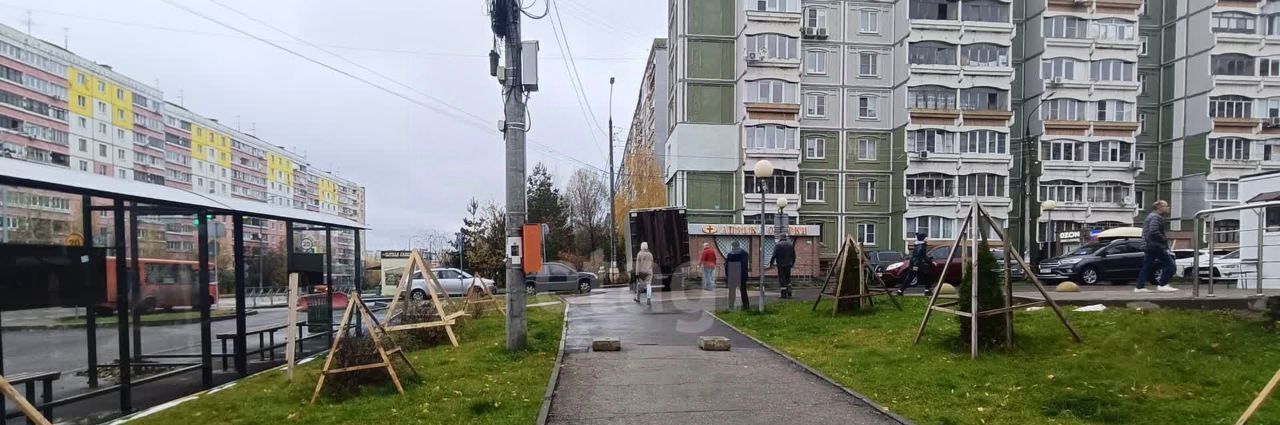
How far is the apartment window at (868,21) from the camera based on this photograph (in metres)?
43.2

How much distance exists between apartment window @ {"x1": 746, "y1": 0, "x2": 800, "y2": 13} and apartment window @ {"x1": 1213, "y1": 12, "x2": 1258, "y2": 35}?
91.0 feet

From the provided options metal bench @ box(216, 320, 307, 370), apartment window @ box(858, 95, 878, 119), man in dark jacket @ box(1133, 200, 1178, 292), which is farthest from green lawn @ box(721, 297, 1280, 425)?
apartment window @ box(858, 95, 878, 119)

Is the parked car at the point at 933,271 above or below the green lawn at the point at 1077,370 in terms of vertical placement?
below

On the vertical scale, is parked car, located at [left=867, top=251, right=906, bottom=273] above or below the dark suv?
below

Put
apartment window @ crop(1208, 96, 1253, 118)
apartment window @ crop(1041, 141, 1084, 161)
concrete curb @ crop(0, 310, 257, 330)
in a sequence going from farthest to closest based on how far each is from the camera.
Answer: apartment window @ crop(1208, 96, 1253, 118) < apartment window @ crop(1041, 141, 1084, 161) < concrete curb @ crop(0, 310, 257, 330)

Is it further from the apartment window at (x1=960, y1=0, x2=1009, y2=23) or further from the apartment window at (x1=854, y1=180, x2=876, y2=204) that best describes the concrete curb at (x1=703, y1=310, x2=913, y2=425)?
the apartment window at (x1=960, y1=0, x2=1009, y2=23)

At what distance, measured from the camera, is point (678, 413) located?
6.18 meters

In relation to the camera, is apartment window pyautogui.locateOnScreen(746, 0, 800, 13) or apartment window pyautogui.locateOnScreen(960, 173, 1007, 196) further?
apartment window pyautogui.locateOnScreen(960, 173, 1007, 196)

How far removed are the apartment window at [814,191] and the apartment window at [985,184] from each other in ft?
27.4

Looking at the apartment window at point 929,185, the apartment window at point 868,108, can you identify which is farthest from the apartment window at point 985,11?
the apartment window at point 929,185

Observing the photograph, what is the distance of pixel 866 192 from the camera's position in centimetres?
4322

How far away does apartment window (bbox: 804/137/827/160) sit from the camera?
4288cm

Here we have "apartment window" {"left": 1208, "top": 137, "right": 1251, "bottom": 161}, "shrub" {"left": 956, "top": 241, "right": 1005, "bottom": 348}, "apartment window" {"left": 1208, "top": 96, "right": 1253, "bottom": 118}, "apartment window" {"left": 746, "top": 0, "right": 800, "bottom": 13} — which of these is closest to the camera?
"shrub" {"left": 956, "top": 241, "right": 1005, "bottom": 348}

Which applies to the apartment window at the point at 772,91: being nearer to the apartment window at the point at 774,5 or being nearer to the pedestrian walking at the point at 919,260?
the apartment window at the point at 774,5
